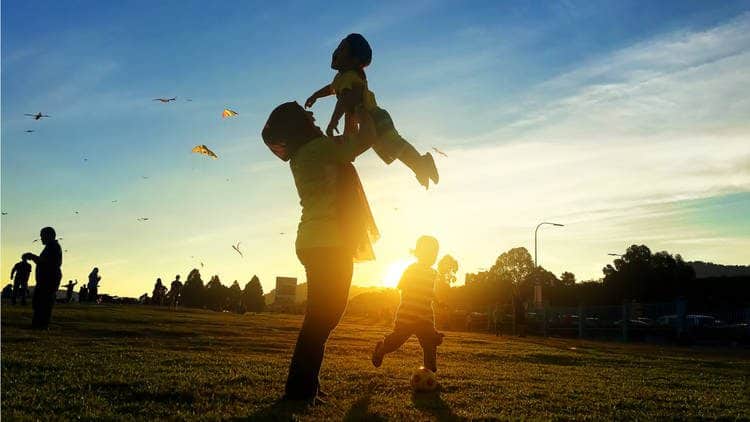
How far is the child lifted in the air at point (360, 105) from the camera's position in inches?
192

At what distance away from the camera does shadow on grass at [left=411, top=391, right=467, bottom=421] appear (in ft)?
15.4

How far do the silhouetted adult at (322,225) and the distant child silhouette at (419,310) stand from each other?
90.0 inches

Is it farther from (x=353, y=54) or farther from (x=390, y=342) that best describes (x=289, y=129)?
(x=390, y=342)

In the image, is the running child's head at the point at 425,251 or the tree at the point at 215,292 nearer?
the running child's head at the point at 425,251

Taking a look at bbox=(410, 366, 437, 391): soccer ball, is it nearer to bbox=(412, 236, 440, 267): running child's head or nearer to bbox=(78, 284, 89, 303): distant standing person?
bbox=(412, 236, 440, 267): running child's head

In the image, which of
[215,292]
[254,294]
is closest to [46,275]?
[215,292]

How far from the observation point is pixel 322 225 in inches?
203

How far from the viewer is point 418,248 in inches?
317

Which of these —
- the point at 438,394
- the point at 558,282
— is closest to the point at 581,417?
the point at 438,394

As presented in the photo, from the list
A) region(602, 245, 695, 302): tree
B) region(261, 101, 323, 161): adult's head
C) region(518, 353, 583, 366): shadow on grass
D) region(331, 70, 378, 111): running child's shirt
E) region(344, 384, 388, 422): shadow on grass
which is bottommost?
region(518, 353, 583, 366): shadow on grass

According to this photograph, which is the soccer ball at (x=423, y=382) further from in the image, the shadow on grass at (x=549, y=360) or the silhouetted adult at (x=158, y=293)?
the silhouetted adult at (x=158, y=293)

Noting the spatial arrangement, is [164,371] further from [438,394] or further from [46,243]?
[46,243]

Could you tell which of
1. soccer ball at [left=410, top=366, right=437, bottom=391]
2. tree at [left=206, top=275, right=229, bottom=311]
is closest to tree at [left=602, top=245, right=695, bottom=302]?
tree at [left=206, top=275, right=229, bottom=311]

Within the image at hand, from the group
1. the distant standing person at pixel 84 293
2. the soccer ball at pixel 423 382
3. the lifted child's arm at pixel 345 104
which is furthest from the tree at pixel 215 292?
the lifted child's arm at pixel 345 104
